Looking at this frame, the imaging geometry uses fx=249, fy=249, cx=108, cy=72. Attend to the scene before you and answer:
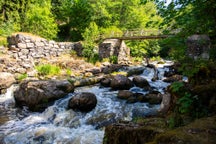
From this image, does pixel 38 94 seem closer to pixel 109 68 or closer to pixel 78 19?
pixel 109 68

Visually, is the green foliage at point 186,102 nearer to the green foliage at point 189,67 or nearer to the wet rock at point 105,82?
the green foliage at point 189,67

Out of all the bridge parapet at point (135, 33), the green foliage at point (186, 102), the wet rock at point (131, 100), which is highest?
the bridge parapet at point (135, 33)

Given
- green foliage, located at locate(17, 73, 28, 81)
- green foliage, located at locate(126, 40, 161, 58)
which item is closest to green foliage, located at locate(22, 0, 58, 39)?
green foliage, located at locate(17, 73, 28, 81)

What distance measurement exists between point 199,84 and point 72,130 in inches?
168

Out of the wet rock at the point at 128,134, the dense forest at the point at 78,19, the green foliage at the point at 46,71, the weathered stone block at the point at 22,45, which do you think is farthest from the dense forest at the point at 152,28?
the green foliage at the point at 46,71

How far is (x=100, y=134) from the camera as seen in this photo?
721 centimetres

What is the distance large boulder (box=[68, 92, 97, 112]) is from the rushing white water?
0.18m

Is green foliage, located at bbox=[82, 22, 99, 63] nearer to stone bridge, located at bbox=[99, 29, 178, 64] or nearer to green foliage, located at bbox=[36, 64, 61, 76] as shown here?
stone bridge, located at bbox=[99, 29, 178, 64]

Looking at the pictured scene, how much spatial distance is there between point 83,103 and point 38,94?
7.01 feet

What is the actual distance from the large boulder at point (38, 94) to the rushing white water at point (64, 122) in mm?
288

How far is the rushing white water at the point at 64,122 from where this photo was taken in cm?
710

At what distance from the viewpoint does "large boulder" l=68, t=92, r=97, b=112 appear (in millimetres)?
8758

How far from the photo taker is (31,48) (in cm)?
1780

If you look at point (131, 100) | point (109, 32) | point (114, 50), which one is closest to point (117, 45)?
point (114, 50)
